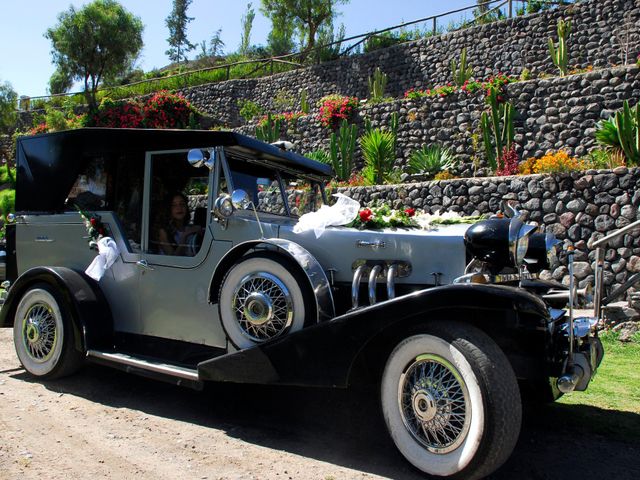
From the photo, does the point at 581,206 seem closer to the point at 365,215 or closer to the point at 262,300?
the point at 365,215

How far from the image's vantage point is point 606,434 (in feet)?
12.4

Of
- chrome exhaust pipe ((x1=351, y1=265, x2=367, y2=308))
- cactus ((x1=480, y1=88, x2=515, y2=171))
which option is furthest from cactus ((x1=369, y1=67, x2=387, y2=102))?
chrome exhaust pipe ((x1=351, y1=265, x2=367, y2=308))

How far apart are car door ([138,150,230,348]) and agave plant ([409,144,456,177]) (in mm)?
11011

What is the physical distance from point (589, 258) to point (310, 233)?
25.8 feet

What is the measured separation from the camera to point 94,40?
29.4m

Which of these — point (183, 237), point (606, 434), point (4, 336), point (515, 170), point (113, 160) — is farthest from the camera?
point (515, 170)

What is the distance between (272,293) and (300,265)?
30cm

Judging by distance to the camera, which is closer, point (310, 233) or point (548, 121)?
point (310, 233)

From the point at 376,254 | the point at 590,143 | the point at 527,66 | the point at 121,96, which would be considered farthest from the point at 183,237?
the point at 121,96

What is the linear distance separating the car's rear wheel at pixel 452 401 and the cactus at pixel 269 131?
1655 centimetres

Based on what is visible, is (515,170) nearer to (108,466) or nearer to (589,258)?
(589,258)

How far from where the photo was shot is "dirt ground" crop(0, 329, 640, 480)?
3.20 metres

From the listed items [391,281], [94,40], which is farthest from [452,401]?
[94,40]

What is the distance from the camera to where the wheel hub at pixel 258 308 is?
3.71 meters
